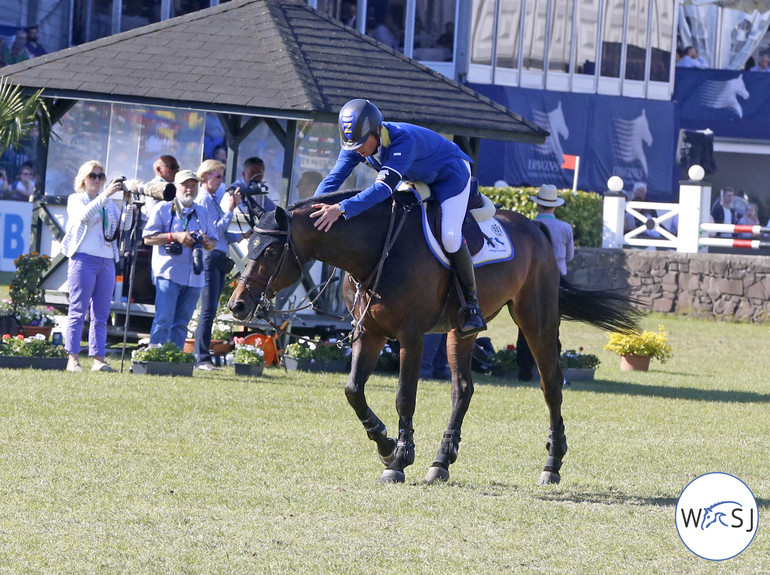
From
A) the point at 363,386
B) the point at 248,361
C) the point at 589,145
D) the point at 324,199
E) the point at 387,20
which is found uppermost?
the point at 387,20

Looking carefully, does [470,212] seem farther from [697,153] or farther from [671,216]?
[697,153]

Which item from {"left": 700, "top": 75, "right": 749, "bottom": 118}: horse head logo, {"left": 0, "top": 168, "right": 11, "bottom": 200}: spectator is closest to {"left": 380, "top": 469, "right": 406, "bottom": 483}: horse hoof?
{"left": 0, "top": 168, "right": 11, "bottom": 200}: spectator

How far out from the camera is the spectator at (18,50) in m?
29.3

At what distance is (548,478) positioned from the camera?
8.20 m

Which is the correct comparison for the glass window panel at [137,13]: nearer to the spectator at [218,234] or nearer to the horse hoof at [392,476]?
the spectator at [218,234]

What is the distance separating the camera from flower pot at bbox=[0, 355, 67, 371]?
12555mm

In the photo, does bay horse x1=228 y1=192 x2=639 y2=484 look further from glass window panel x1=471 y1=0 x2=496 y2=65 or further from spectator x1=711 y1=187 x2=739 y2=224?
spectator x1=711 y1=187 x2=739 y2=224

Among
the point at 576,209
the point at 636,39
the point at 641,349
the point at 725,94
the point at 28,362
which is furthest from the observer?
the point at 725,94

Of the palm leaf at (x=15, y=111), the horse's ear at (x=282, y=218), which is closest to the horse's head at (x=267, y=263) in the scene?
the horse's ear at (x=282, y=218)

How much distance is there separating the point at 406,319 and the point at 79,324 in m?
5.70

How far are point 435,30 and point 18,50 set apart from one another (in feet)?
34.9

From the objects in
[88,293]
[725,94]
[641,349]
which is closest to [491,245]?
[88,293]

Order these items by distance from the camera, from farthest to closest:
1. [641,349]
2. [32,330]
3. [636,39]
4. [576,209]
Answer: [636,39], [576,209], [641,349], [32,330]

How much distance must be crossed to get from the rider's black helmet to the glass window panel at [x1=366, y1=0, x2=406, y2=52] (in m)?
25.6
